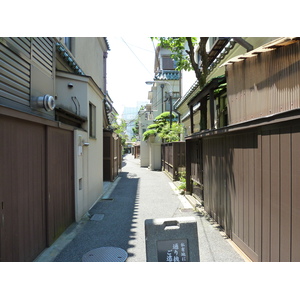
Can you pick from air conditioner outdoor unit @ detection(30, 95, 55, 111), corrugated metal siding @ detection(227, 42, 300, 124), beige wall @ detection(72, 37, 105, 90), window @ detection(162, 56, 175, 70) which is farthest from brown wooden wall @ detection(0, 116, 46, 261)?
window @ detection(162, 56, 175, 70)

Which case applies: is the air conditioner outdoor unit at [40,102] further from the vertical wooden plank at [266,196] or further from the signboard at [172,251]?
the vertical wooden plank at [266,196]

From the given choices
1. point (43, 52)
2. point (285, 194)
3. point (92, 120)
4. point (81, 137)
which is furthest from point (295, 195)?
point (92, 120)

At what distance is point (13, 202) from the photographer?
3.64 meters

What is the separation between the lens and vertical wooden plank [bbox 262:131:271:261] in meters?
3.50

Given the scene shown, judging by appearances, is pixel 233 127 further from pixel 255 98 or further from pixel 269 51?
pixel 269 51

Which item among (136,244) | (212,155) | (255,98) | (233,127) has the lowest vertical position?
(136,244)

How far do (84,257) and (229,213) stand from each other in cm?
318

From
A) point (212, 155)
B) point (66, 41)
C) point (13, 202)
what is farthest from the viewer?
point (66, 41)

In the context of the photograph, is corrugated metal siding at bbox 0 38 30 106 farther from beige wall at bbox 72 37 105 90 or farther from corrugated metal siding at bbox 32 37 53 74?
beige wall at bbox 72 37 105 90

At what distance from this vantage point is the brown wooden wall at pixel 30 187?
348 centimetres

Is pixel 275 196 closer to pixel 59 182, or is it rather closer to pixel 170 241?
pixel 170 241

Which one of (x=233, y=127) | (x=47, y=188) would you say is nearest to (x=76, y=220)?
(x=47, y=188)

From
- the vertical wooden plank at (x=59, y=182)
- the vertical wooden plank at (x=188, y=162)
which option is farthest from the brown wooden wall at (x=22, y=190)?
the vertical wooden plank at (x=188, y=162)

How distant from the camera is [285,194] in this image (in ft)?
10.0
